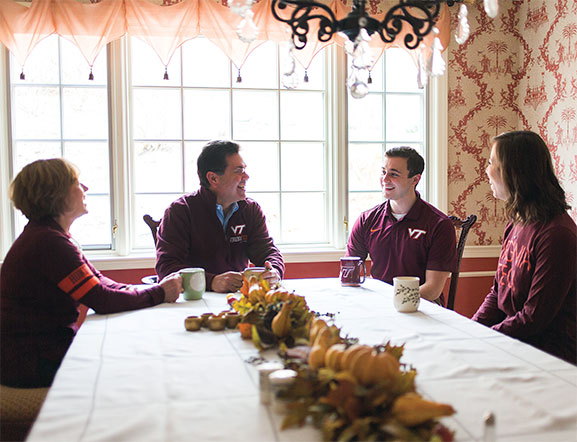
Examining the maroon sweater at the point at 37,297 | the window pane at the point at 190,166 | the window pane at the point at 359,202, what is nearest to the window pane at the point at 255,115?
the window pane at the point at 190,166

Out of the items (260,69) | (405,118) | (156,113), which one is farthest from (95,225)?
(405,118)

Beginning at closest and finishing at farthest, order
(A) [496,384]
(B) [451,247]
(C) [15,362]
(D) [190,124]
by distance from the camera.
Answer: (A) [496,384], (C) [15,362], (B) [451,247], (D) [190,124]

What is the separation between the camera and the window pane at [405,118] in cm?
372

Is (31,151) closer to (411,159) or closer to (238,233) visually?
(238,233)

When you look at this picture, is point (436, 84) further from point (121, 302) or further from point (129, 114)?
point (121, 302)

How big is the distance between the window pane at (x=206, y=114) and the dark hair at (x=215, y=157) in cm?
84

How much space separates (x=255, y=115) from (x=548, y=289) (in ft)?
7.36

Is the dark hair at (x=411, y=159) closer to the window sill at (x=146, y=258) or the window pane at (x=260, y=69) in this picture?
the window sill at (x=146, y=258)

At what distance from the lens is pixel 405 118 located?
373cm

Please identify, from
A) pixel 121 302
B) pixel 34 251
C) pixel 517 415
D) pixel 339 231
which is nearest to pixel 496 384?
pixel 517 415

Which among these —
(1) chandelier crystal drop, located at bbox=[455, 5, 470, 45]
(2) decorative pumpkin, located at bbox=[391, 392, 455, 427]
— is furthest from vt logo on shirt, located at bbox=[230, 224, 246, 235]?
(2) decorative pumpkin, located at bbox=[391, 392, 455, 427]

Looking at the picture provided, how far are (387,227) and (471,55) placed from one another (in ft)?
5.51

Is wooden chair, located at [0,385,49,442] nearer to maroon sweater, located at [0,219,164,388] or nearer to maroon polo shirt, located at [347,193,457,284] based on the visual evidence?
maroon sweater, located at [0,219,164,388]

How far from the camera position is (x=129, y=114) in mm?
3357
